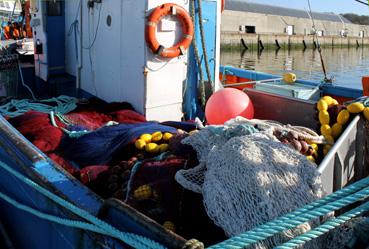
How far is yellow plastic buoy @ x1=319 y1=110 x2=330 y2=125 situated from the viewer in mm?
3066

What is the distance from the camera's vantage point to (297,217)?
1.58m

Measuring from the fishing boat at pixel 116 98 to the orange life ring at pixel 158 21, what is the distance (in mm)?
12

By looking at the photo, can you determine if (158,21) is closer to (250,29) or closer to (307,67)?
(307,67)

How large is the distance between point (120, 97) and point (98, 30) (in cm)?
102

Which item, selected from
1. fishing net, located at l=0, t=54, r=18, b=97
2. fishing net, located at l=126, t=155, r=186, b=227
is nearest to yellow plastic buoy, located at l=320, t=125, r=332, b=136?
fishing net, located at l=126, t=155, r=186, b=227

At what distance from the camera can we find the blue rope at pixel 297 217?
4.79 ft

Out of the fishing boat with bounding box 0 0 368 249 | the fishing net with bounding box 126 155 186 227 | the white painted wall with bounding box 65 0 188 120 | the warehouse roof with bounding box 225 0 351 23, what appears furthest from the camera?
the warehouse roof with bounding box 225 0 351 23

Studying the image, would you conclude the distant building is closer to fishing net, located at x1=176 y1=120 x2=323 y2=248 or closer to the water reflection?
the water reflection

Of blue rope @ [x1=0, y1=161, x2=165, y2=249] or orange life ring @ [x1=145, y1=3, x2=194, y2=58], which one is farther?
orange life ring @ [x1=145, y1=3, x2=194, y2=58]

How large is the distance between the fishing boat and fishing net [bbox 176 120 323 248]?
0.21m

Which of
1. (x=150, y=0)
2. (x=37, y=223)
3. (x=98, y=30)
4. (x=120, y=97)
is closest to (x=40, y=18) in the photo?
(x=98, y=30)

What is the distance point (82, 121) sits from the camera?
4547 mm

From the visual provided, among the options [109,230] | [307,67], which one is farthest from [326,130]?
[307,67]

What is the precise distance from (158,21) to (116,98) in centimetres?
128
